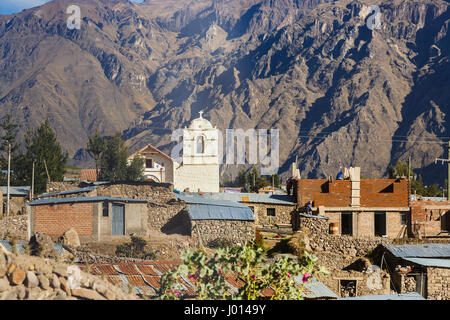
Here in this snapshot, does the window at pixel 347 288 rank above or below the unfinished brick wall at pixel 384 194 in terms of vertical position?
below

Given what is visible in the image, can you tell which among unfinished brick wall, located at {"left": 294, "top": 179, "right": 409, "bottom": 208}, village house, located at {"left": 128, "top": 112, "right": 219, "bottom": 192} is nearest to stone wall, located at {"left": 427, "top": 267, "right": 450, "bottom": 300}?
unfinished brick wall, located at {"left": 294, "top": 179, "right": 409, "bottom": 208}

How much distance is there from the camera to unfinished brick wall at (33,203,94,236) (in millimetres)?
22578

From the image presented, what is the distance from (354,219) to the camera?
2933 cm

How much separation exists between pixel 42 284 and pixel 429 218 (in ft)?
77.1

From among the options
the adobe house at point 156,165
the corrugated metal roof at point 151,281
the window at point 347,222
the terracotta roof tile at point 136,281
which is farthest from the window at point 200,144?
the terracotta roof tile at point 136,281

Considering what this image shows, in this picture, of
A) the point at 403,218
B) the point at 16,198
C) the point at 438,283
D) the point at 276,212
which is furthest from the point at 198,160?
the point at 438,283

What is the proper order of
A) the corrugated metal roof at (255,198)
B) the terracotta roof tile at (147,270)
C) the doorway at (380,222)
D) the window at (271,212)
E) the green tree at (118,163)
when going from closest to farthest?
the terracotta roof tile at (147,270), the doorway at (380,222), the window at (271,212), the corrugated metal roof at (255,198), the green tree at (118,163)

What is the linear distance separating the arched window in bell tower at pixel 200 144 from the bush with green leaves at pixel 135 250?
33951mm

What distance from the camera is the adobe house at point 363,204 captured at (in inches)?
1147

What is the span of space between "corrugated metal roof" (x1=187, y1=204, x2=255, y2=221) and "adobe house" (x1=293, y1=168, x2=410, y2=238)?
4.44 meters

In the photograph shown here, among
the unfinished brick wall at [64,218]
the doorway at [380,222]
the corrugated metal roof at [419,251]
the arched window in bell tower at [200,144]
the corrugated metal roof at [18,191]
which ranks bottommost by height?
the corrugated metal roof at [419,251]

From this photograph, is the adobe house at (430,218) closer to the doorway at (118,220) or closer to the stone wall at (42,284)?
the doorway at (118,220)

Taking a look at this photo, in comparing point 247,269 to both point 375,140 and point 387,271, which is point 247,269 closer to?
point 387,271

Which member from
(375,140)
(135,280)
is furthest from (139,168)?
(375,140)
